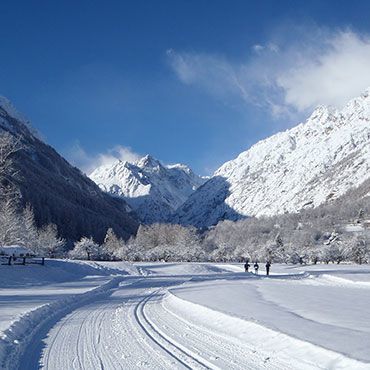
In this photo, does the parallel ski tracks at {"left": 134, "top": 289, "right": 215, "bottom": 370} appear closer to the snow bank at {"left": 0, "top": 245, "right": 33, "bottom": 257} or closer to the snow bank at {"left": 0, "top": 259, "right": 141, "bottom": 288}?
the snow bank at {"left": 0, "top": 259, "right": 141, "bottom": 288}

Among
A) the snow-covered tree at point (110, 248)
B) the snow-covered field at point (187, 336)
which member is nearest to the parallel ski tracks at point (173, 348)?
the snow-covered field at point (187, 336)

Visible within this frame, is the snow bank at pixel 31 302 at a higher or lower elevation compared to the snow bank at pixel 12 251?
lower

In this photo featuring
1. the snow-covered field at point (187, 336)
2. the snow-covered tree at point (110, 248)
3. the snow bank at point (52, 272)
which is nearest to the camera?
the snow-covered field at point (187, 336)

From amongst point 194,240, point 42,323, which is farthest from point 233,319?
point 194,240

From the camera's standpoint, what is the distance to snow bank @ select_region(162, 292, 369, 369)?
27.3 ft

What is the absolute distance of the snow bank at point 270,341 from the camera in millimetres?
8312

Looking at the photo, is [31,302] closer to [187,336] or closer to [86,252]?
[187,336]

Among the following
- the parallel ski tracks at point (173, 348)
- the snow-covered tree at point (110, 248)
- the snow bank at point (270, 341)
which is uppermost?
the snow-covered tree at point (110, 248)

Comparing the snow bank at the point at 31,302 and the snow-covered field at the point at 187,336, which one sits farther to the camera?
the snow bank at the point at 31,302

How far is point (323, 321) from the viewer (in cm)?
1317

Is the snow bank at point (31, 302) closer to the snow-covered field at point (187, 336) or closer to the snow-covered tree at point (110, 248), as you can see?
the snow-covered field at point (187, 336)

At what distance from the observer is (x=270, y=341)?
1058cm

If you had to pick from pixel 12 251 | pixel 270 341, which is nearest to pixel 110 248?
pixel 12 251

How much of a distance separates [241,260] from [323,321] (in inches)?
4884
